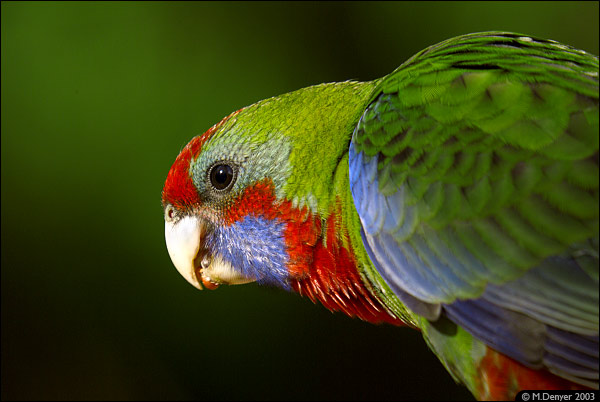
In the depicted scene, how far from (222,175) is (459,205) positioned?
598mm

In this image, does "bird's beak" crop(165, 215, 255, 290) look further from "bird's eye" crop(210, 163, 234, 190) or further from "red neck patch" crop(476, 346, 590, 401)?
"red neck patch" crop(476, 346, 590, 401)

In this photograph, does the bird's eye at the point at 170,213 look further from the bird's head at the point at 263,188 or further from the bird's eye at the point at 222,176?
the bird's eye at the point at 222,176

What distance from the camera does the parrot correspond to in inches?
35.8

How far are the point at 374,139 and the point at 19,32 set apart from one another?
7.48ft

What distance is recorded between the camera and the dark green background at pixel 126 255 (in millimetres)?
2619

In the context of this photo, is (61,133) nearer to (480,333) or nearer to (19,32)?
(19,32)

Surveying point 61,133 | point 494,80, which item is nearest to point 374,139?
point 494,80

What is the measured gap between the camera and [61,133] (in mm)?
2693

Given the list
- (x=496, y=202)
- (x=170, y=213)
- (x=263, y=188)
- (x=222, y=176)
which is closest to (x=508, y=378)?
(x=496, y=202)

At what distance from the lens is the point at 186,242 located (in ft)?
4.56

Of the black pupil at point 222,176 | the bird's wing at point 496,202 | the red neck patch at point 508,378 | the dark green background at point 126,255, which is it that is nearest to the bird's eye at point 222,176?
the black pupil at point 222,176

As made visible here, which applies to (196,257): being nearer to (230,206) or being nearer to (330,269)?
(230,206)

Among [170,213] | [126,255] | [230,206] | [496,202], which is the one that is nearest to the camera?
[496,202]

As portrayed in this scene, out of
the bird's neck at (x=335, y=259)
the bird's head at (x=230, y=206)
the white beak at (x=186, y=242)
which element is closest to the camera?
the bird's neck at (x=335, y=259)
